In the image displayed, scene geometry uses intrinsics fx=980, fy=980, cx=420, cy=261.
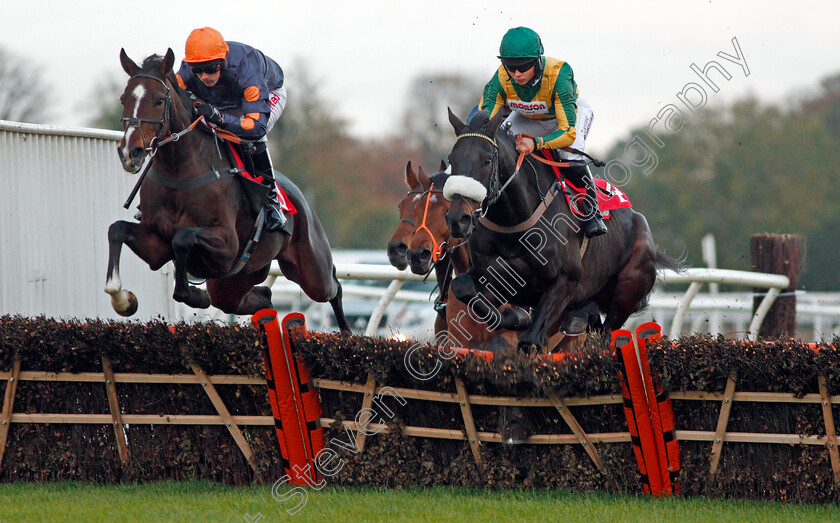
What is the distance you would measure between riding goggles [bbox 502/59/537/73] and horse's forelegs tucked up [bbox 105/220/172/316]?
2090mm

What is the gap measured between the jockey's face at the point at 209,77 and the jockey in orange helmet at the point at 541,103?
0.14m

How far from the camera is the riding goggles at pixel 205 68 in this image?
5.35m

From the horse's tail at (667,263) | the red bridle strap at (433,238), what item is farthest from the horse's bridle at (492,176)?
the horse's tail at (667,263)

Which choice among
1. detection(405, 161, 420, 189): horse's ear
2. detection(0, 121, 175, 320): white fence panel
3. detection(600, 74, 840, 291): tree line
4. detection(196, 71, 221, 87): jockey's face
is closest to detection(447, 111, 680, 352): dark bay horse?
detection(196, 71, 221, 87): jockey's face

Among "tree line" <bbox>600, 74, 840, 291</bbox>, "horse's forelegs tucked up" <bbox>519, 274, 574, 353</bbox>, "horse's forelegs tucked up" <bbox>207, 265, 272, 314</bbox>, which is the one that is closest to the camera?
"horse's forelegs tucked up" <bbox>519, 274, 574, 353</bbox>

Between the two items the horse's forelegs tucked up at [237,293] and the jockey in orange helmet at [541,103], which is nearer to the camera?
the jockey in orange helmet at [541,103]

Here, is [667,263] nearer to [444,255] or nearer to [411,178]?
[444,255]

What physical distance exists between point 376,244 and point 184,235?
81.7 ft

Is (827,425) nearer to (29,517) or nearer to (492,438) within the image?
(492,438)

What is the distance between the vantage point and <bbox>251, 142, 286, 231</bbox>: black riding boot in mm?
5750

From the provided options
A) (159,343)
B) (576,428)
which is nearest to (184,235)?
(159,343)

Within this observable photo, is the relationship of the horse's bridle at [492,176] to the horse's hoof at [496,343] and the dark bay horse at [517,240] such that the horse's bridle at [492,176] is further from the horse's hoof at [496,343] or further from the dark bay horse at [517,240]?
the horse's hoof at [496,343]

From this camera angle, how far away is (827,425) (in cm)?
400

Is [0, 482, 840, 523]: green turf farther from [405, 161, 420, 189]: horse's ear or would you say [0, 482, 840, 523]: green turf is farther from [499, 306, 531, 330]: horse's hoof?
[405, 161, 420, 189]: horse's ear
